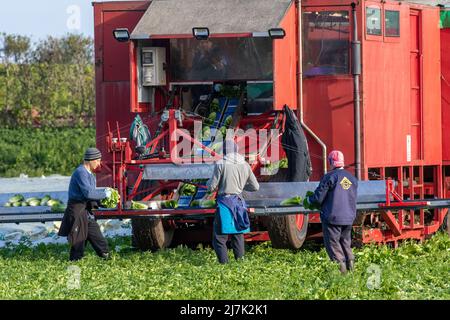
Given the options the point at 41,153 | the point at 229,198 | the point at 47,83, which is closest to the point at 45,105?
the point at 47,83

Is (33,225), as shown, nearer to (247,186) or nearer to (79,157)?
(247,186)

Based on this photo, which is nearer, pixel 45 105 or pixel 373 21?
pixel 373 21

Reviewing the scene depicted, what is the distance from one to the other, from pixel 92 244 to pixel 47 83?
45.1m

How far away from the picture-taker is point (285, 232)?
1728cm

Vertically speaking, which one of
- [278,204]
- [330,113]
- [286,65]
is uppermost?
[286,65]

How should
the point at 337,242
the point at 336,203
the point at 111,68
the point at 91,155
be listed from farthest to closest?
the point at 111,68, the point at 91,155, the point at 337,242, the point at 336,203

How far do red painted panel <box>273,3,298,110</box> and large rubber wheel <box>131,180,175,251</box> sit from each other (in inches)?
89.8

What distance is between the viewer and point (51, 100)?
59688mm

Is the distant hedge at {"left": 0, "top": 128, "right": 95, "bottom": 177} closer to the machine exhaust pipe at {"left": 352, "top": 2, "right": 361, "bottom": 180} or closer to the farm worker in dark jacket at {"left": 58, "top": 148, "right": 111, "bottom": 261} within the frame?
the machine exhaust pipe at {"left": 352, "top": 2, "right": 361, "bottom": 180}

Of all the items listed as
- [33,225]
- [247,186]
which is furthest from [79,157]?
[247,186]

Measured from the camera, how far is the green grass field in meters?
12.4

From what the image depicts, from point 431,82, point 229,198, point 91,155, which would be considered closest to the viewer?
point 229,198

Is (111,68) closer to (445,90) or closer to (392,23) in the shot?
(392,23)
